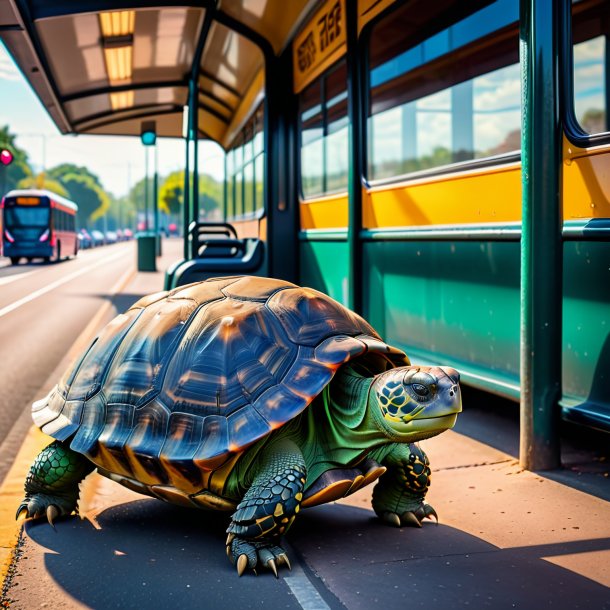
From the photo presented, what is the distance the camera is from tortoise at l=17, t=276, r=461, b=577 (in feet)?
11.2

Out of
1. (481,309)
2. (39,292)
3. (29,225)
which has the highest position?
(29,225)

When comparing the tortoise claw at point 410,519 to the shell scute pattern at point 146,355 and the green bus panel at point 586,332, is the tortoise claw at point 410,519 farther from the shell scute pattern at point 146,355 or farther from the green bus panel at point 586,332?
the shell scute pattern at point 146,355

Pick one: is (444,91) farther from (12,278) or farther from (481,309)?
(12,278)

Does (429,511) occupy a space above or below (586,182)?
below

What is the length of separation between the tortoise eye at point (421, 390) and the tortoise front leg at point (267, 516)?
1.84 feet

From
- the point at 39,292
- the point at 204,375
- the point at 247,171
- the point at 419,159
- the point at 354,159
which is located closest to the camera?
the point at 204,375

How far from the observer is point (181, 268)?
10.0 metres

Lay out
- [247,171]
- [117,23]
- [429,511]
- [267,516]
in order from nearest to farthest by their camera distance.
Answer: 1. [267,516]
2. [429,511]
3. [117,23]
4. [247,171]

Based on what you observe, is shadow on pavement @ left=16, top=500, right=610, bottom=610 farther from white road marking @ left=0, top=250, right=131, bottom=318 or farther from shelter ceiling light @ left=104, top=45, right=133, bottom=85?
white road marking @ left=0, top=250, right=131, bottom=318

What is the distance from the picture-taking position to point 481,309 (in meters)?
5.80

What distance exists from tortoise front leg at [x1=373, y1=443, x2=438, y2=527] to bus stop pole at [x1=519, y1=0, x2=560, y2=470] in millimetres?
1044

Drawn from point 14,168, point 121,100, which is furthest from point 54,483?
point 14,168

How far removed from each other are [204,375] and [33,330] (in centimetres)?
1058

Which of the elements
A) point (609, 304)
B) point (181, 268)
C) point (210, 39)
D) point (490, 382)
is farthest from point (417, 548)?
point (210, 39)
